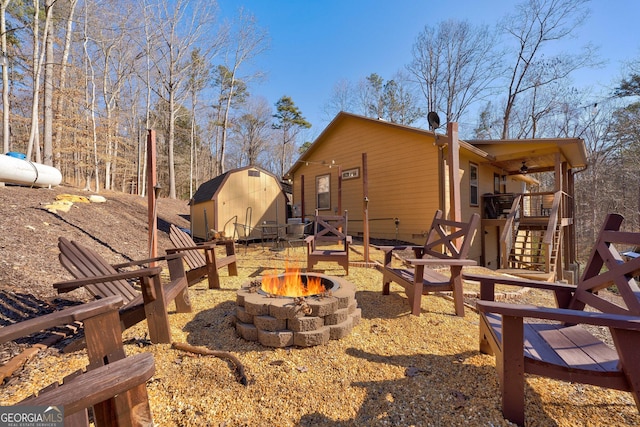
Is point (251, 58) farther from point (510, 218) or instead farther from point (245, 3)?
point (510, 218)

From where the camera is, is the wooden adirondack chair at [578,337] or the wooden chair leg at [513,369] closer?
the wooden adirondack chair at [578,337]

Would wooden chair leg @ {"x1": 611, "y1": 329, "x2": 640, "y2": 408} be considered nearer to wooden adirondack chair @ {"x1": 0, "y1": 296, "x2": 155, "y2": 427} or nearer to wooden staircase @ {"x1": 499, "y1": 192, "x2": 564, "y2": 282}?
wooden adirondack chair @ {"x1": 0, "y1": 296, "x2": 155, "y2": 427}

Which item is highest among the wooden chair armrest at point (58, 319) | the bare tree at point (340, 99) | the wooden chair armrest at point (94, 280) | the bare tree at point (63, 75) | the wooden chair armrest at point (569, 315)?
the bare tree at point (340, 99)

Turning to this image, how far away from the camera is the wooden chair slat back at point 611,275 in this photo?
1.74m

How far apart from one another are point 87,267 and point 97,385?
2050 millimetres

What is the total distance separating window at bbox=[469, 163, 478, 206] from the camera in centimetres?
998

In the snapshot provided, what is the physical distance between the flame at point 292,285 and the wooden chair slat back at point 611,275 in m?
2.19

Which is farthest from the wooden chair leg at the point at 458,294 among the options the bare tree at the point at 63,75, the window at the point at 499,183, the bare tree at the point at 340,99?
the bare tree at the point at 340,99

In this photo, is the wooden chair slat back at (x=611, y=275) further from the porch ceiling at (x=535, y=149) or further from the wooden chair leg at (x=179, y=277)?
the porch ceiling at (x=535, y=149)

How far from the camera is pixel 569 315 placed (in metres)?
1.42

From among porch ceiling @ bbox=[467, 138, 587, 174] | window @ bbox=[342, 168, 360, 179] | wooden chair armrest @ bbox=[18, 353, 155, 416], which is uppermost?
porch ceiling @ bbox=[467, 138, 587, 174]

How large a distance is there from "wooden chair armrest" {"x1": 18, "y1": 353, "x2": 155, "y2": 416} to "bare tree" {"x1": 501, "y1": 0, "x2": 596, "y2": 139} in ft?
74.2

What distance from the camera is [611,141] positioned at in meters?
17.6

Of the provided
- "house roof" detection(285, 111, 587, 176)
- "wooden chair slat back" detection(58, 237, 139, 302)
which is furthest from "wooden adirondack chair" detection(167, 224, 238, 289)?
"house roof" detection(285, 111, 587, 176)
